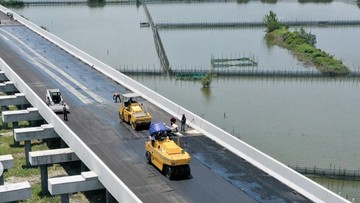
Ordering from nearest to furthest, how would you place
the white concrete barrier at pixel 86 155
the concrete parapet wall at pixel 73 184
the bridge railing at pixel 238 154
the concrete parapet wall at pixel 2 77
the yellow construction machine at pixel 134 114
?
Result: the white concrete barrier at pixel 86 155, the bridge railing at pixel 238 154, the concrete parapet wall at pixel 73 184, the yellow construction machine at pixel 134 114, the concrete parapet wall at pixel 2 77

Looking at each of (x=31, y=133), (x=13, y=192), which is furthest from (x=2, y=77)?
(x=13, y=192)

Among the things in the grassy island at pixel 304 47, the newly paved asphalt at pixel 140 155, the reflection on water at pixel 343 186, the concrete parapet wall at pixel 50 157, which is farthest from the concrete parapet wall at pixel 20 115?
the grassy island at pixel 304 47

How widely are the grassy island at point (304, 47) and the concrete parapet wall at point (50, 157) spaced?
3937 cm

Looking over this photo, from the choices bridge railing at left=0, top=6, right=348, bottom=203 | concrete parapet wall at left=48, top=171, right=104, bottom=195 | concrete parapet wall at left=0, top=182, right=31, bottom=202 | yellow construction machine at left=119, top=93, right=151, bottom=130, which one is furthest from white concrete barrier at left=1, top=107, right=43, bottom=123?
concrete parapet wall at left=0, top=182, right=31, bottom=202

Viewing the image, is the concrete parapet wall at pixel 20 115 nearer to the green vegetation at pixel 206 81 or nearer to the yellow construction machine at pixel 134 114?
the yellow construction machine at pixel 134 114

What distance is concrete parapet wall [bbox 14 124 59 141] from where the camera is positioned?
32.2 meters

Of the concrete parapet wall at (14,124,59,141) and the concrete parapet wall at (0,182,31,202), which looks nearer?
the concrete parapet wall at (0,182,31,202)

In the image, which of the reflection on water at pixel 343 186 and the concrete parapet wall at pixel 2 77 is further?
the concrete parapet wall at pixel 2 77

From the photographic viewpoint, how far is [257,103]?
50156 millimetres

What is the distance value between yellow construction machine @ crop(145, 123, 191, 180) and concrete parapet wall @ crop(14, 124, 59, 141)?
8.79m

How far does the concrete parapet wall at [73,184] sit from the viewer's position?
24609 millimetres

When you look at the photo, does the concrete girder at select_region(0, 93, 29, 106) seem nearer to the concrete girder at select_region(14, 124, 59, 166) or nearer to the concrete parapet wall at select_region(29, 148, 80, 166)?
the concrete girder at select_region(14, 124, 59, 166)

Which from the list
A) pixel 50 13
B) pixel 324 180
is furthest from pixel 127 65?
pixel 50 13

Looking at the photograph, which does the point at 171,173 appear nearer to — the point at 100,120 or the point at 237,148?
the point at 237,148
